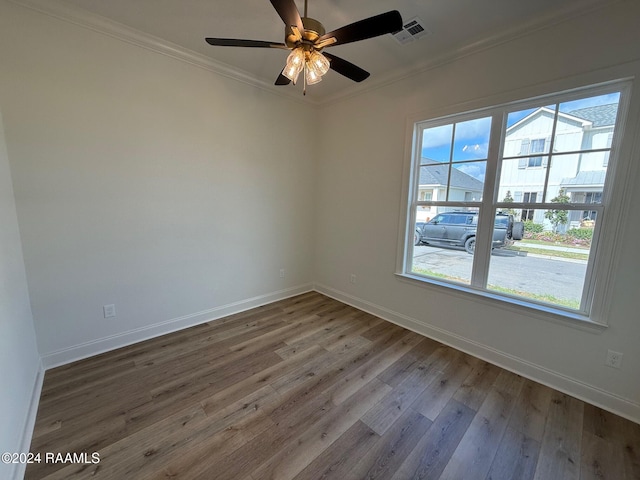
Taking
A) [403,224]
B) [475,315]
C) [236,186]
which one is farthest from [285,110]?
[475,315]

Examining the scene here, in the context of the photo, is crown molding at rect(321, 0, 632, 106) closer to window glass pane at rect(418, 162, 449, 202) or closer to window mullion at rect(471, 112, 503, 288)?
window mullion at rect(471, 112, 503, 288)

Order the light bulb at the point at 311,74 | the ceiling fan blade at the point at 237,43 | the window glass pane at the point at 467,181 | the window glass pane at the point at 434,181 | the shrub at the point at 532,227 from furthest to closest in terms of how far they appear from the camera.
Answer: the window glass pane at the point at 434,181 → the window glass pane at the point at 467,181 → the shrub at the point at 532,227 → the light bulb at the point at 311,74 → the ceiling fan blade at the point at 237,43

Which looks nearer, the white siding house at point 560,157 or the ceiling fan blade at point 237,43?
the ceiling fan blade at point 237,43

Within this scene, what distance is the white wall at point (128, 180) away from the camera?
1.89 meters

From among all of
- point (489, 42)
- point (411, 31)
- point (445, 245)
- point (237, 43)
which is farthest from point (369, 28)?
point (445, 245)

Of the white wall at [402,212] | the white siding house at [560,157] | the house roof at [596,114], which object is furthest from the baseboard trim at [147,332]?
the house roof at [596,114]

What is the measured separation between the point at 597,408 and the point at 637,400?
8.7 inches

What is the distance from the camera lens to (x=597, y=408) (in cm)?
180

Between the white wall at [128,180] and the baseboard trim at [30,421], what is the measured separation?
7.8 inches

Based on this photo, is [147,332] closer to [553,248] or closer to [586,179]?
[553,248]

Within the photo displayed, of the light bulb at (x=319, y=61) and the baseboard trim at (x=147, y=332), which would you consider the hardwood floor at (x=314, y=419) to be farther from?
the light bulb at (x=319, y=61)

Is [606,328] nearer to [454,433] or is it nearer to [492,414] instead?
[492,414]

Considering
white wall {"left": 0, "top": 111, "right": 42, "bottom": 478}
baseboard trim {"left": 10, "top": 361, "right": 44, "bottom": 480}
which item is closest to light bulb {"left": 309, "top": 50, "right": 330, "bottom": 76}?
white wall {"left": 0, "top": 111, "right": 42, "bottom": 478}

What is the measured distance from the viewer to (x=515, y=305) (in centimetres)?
213
